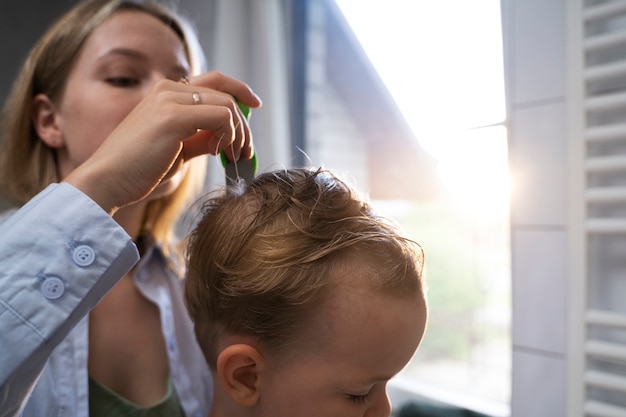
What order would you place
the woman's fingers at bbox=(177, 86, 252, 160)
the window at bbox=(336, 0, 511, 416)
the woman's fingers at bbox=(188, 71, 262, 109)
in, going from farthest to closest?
1. the window at bbox=(336, 0, 511, 416)
2. the woman's fingers at bbox=(188, 71, 262, 109)
3. the woman's fingers at bbox=(177, 86, 252, 160)

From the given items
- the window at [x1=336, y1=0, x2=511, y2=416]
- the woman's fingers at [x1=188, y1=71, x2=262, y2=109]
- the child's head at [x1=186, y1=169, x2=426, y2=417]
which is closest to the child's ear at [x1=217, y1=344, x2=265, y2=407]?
the child's head at [x1=186, y1=169, x2=426, y2=417]

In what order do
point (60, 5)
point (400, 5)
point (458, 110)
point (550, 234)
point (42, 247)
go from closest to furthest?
1. point (42, 247)
2. point (550, 234)
3. point (458, 110)
4. point (400, 5)
5. point (60, 5)

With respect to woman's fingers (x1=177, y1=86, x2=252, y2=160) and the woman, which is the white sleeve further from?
woman's fingers (x1=177, y1=86, x2=252, y2=160)

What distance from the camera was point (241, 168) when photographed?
2.71 ft

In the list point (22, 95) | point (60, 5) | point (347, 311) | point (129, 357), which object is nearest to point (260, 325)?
point (347, 311)

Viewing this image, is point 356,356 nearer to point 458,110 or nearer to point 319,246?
point 319,246

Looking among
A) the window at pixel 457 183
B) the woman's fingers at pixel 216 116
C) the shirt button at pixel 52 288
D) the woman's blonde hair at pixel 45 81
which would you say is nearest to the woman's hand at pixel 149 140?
the woman's fingers at pixel 216 116

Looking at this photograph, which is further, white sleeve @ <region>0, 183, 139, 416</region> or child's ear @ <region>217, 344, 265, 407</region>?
child's ear @ <region>217, 344, 265, 407</region>

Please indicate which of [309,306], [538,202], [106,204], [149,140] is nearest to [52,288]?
[106,204]

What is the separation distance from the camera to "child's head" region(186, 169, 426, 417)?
2.20 ft

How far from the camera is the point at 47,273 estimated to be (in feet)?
1.94

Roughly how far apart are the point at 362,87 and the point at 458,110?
0.46m

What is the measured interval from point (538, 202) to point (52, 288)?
2.91 feet

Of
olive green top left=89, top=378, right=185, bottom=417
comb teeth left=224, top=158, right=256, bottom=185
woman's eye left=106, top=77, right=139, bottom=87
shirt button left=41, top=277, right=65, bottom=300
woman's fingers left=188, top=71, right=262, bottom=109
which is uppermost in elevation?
woman's eye left=106, top=77, right=139, bottom=87
